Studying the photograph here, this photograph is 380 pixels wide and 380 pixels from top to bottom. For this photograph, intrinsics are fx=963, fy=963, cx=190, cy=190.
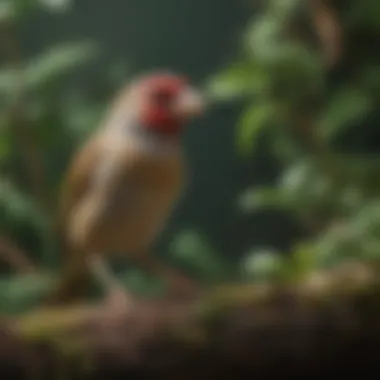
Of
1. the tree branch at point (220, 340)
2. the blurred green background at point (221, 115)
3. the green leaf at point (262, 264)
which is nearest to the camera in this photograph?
the tree branch at point (220, 340)

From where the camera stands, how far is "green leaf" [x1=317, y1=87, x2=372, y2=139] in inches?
45.4

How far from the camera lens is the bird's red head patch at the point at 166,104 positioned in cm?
106

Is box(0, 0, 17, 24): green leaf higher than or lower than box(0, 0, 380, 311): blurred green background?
higher

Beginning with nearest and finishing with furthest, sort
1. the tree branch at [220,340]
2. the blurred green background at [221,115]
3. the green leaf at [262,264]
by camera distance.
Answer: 1. the tree branch at [220,340]
2. the green leaf at [262,264]
3. the blurred green background at [221,115]

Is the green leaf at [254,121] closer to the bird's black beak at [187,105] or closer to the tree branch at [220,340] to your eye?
the bird's black beak at [187,105]

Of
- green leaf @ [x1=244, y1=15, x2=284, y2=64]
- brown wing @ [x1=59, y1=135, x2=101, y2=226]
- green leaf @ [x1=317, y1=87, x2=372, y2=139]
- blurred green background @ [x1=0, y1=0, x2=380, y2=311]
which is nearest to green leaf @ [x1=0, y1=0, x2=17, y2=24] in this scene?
blurred green background @ [x1=0, y1=0, x2=380, y2=311]

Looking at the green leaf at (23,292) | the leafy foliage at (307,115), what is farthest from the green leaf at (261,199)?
the green leaf at (23,292)

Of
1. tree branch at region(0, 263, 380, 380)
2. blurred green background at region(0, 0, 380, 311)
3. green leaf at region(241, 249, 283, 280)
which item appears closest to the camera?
tree branch at region(0, 263, 380, 380)

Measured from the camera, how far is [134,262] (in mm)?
1116

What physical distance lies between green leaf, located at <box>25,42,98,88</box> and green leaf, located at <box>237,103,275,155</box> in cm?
22

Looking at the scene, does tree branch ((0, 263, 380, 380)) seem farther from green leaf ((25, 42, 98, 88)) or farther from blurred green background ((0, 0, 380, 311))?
green leaf ((25, 42, 98, 88))

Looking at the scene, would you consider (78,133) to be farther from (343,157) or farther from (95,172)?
(343,157)

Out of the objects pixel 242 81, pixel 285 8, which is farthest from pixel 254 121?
pixel 285 8

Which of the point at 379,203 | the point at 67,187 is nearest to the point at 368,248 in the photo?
the point at 379,203
